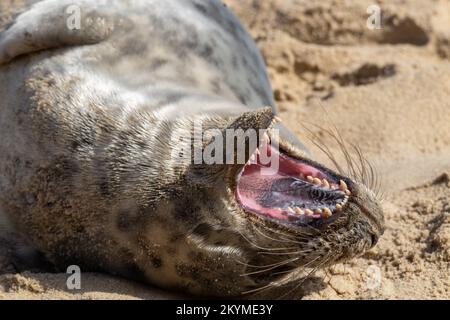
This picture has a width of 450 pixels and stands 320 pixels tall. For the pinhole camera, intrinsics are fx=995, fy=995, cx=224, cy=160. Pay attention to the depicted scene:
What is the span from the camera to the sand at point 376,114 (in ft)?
11.8

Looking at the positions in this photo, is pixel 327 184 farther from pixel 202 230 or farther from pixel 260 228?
pixel 202 230

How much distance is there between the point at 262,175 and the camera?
366cm

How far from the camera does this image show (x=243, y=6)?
23.5 ft

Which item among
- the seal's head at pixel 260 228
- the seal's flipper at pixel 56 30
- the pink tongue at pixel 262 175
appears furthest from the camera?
the seal's flipper at pixel 56 30

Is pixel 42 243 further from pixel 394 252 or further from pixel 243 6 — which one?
pixel 243 6

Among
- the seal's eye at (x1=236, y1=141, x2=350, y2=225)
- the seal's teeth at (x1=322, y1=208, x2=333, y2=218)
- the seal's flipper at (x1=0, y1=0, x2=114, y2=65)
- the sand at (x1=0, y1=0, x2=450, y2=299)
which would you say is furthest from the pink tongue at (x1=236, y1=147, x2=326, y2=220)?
the seal's flipper at (x1=0, y1=0, x2=114, y2=65)

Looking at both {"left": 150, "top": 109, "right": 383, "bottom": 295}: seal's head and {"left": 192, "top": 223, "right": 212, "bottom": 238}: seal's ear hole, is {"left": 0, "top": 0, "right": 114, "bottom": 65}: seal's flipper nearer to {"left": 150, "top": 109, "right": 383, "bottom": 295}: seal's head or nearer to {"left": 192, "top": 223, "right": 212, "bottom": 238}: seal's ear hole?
A: {"left": 150, "top": 109, "right": 383, "bottom": 295}: seal's head

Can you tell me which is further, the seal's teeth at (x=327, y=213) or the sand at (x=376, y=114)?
the sand at (x=376, y=114)

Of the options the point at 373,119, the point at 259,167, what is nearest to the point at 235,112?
the point at 259,167

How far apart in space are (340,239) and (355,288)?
34cm

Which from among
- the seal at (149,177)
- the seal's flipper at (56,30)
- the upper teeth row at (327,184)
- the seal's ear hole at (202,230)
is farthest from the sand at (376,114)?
the seal's flipper at (56,30)

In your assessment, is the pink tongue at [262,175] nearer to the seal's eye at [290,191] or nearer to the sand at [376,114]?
the seal's eye at [290,191]

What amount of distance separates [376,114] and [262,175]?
2.16 meters

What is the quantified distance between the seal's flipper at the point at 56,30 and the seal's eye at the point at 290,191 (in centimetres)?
97
